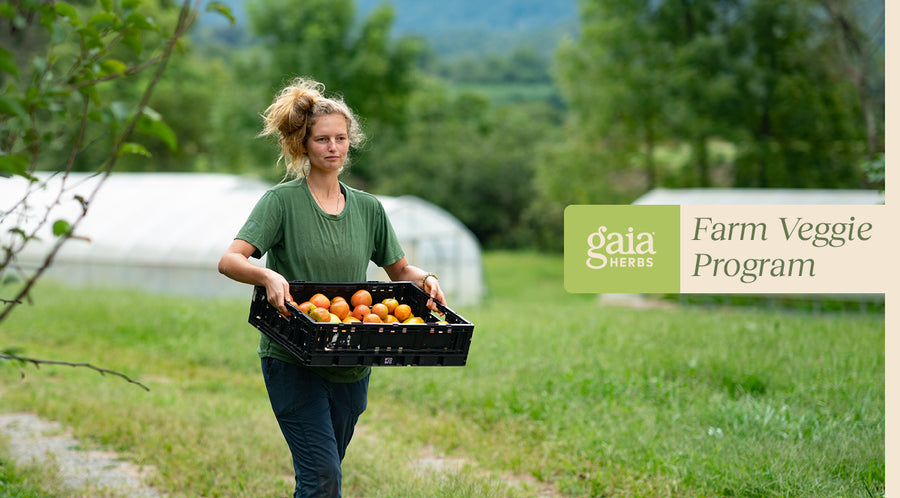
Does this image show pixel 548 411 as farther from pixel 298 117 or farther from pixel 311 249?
pixel 298 117

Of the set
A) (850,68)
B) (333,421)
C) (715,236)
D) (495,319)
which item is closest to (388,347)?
(333,421)

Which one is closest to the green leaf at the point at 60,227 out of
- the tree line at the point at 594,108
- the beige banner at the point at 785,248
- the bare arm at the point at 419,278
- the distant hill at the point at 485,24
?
the bare arm at the point at 419,278

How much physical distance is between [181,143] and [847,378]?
36.0 m

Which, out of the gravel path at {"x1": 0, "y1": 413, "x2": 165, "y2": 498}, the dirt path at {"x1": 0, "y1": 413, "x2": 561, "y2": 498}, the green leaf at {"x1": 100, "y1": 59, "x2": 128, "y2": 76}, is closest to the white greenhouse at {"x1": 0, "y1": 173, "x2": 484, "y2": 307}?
the gravel path at {"x1": 0, "y1": 413, "x2": 165, "y2": 498}

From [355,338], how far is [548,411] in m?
2.93

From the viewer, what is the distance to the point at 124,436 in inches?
215

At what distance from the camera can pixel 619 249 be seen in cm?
475

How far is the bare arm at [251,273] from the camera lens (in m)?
2.93

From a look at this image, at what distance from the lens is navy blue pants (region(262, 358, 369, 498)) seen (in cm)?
312

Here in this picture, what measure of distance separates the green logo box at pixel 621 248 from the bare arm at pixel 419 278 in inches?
55.1

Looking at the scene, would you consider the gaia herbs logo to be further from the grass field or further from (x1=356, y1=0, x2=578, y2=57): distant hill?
(x1=356, y1=0, x2=578, y2=57): distant hill

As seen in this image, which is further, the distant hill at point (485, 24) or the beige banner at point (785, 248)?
the distant hill at point (485, 24)

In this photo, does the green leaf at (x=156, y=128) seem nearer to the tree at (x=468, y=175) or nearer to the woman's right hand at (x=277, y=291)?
the woman's right hand at (x=277, y=291)

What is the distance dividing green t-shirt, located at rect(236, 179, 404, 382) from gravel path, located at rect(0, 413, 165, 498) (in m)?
1.86
